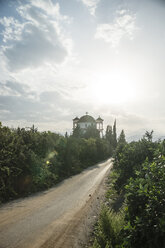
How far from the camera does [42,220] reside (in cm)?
709

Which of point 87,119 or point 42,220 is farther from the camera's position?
point 87,119

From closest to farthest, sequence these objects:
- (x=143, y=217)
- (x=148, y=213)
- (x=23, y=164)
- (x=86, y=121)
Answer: (x=148, y=213) → (x=143, y=217) → (x=23, y=164) → (x=86, y=121)

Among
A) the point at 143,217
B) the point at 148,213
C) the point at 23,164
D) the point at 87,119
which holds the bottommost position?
the point at 143,217

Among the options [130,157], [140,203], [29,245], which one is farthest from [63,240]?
[130,157]

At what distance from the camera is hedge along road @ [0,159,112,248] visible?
5.62 metres

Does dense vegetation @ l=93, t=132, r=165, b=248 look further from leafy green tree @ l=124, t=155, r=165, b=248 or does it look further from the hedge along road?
the hedge along road

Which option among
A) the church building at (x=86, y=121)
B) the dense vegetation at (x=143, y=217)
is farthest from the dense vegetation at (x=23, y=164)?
the church building at (x=86, y=121)

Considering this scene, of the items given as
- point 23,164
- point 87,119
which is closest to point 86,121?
point 87,119

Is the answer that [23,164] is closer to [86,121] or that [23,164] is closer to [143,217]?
[143,217]

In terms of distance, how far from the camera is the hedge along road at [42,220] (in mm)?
5617

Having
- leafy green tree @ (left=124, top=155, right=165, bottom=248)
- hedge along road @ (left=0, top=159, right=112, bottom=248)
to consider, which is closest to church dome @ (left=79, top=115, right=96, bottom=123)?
hedge along road @ (left=0, top=159, right=112, bottom=248)

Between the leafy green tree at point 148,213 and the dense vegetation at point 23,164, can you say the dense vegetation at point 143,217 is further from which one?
the dense vegetation at point 23,164

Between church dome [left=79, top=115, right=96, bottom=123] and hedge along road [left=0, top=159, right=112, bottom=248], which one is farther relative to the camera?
church dome [left=79, top=115, right=96, bottom=123]

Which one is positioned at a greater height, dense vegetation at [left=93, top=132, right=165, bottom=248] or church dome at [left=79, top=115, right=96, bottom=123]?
church dome at [left=79, top=115, right=96, bottom=123]
